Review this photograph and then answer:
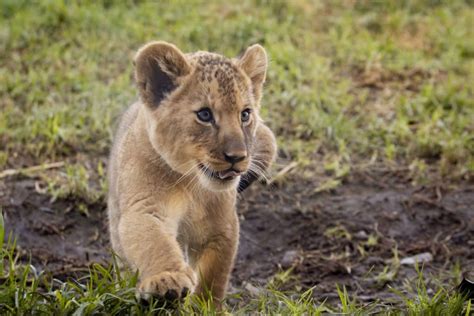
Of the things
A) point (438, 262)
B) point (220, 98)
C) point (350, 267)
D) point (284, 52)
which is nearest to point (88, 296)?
point (220, 98)

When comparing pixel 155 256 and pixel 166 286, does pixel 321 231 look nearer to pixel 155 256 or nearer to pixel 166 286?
pixel 155 256

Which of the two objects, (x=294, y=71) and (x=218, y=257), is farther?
(x=294, y=71)

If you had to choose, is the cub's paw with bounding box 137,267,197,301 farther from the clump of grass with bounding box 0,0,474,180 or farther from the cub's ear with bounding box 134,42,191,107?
the clump of grass with bounding box 0,0,474,180

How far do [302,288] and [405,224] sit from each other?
1258 mm

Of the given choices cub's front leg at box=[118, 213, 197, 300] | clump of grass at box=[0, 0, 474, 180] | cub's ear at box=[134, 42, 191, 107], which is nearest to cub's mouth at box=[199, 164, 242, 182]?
cub's front leg at box=[118, 213, 197, 300]

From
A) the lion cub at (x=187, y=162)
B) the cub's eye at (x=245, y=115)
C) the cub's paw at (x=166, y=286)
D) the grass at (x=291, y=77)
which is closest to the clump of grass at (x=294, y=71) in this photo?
the grass at (x=291, y=77)

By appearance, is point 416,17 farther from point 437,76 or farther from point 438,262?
point 438,262

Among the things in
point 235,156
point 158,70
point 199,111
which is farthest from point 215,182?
point 158,70

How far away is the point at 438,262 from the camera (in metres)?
6.83

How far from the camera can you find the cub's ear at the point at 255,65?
5.43 meters

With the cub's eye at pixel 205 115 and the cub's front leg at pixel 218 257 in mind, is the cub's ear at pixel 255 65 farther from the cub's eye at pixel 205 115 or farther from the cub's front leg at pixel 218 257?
the cub's front leg at pixel 218 257

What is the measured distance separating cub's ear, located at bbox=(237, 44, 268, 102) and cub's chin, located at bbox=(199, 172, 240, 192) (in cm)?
59

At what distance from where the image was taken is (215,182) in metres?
5.05

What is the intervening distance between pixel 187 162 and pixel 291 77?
13.9ft
